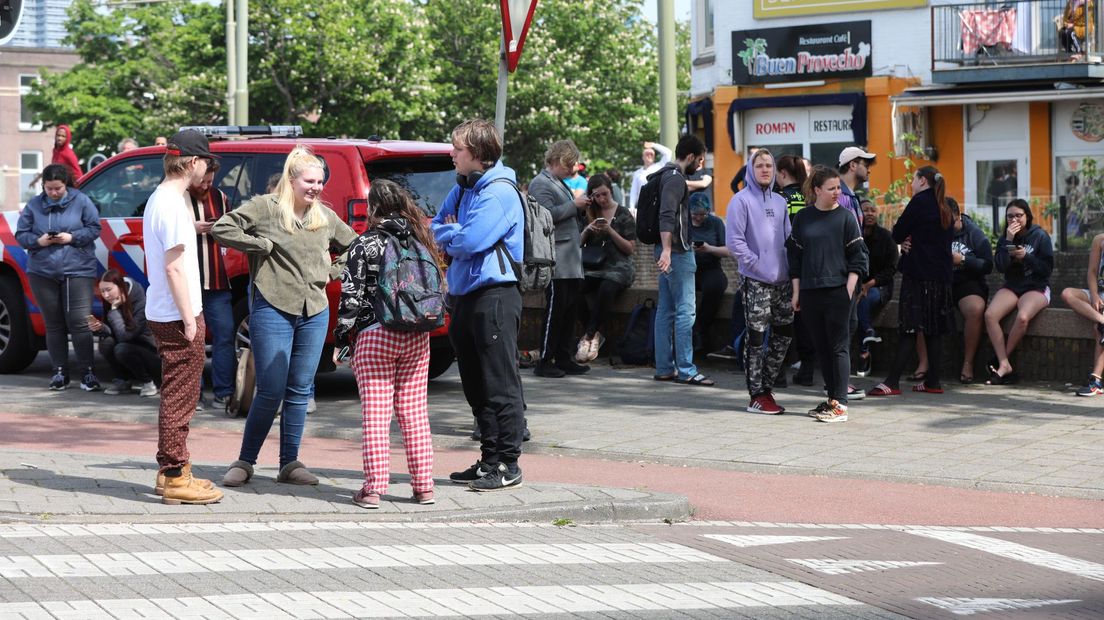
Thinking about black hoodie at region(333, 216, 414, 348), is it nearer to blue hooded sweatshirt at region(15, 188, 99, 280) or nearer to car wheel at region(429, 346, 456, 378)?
car wheel at region(429, 346, 456, 378)

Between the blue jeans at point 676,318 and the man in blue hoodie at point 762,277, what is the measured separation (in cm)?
114

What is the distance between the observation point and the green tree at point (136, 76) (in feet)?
158

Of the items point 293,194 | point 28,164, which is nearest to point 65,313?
point 293,194

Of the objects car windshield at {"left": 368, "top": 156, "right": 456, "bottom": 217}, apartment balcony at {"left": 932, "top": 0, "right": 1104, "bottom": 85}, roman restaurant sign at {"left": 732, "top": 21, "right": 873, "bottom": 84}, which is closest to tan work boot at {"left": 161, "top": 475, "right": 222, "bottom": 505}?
car windshield at {"left": 368, "top": 156, "right": 456, "bottom": 217}

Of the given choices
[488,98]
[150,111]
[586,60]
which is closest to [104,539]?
[150,111]

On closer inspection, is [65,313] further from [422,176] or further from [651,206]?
[651,206]

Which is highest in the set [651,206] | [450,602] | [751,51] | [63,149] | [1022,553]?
[751,51]

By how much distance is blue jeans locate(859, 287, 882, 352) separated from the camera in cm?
1339

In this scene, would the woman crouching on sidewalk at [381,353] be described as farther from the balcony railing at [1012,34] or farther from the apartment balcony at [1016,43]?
the balcony railing at [1012,34]

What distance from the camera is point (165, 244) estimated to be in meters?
7.35

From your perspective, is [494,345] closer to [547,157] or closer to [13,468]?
[13,468]

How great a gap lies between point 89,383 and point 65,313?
0.62 meters

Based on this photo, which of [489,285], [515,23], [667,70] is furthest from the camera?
[667,70]

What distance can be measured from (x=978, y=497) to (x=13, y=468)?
17.6ft
